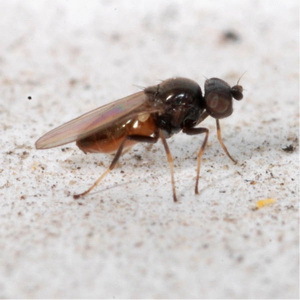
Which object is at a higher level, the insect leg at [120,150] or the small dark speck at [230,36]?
the small dark speck at [230,36]

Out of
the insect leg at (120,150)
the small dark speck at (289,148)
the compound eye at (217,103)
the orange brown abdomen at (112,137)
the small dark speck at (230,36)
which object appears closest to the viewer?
the insect leg at (120,150)

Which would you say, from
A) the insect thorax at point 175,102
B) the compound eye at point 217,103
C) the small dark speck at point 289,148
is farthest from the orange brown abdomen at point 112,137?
the small dark speck at point 289,148

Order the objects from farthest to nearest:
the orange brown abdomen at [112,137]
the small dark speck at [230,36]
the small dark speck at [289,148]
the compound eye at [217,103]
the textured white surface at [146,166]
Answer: the small dark speck at [230,36], the small dark speck at [289,148], the compound eye at [217,103], the orange brown abdomen at [112,137], the textured white surface at [146,166]

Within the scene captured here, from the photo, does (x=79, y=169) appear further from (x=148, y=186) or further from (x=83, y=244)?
(x=83, y=244)

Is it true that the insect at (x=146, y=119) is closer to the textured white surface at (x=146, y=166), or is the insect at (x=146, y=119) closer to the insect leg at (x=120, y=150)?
the insect leg at (x=120, y=150)

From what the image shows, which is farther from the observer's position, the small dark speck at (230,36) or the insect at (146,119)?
the small dark speck at (230,36)

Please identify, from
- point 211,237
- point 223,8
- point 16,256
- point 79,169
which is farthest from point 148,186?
point 223,8

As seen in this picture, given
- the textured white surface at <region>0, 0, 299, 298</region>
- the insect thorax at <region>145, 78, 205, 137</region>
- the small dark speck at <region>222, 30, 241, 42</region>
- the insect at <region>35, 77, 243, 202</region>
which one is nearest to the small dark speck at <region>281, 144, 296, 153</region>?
the textured white surface at <region>0, 0, 299, 298</region>

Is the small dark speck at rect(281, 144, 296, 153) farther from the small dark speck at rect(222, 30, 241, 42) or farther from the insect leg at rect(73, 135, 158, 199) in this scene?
the small dark speck at rect(222, 30, 241, 42)
